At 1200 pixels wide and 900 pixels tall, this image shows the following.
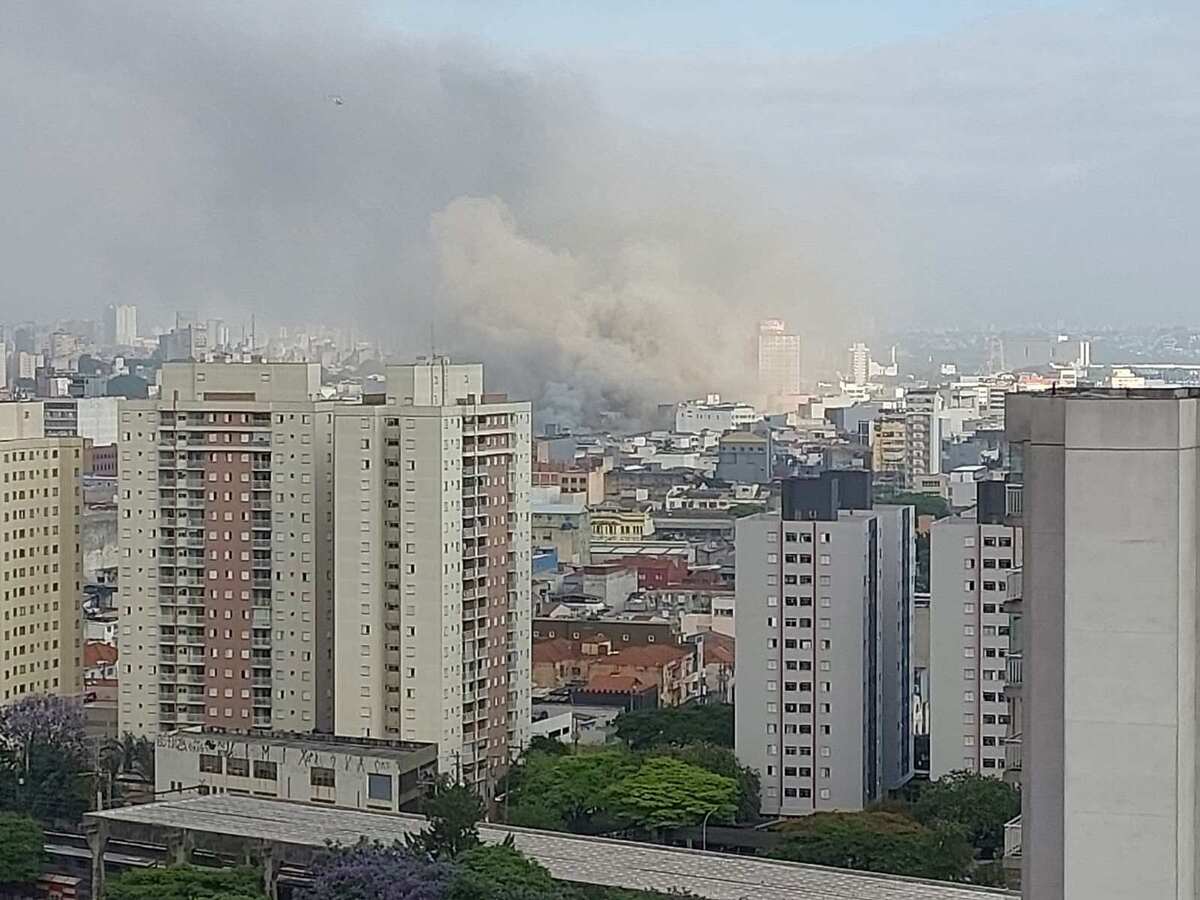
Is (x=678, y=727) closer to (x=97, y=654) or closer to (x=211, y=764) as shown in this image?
(x=211, y=764)

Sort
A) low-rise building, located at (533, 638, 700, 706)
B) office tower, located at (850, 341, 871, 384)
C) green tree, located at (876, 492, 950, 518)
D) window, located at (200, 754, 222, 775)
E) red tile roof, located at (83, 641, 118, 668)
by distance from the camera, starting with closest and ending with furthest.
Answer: window, located at (200, 754, 222, 775), red tile roof, located at (83, 641, 118, 668), low-rise building, located at (533, 638, 700, 706), green tree, located at (876, 492, 950, 518), office tower, located at (850, 341, 871, 384)

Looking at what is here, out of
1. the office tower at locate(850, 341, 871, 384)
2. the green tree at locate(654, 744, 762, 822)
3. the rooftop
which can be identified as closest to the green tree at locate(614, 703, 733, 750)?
the green tree at locate(654, 744, 762, 822)

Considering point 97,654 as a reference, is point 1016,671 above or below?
above

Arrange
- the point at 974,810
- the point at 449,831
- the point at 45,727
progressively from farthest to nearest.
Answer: the point at 45,727, the point at 974,810, the point at 449,831

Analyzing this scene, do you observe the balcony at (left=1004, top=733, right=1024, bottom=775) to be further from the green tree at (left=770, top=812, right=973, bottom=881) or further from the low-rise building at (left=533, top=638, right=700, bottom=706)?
the low-rise building at (left=533, top=638, right=700, bottom=706)

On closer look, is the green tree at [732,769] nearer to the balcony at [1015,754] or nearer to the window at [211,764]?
the window at [211,764]

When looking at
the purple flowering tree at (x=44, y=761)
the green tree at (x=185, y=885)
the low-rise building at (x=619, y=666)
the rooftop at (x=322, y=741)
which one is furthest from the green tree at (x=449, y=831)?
→ the low-rise building at (x=619, y=666)

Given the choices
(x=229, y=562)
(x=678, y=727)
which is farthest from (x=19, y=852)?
(x=678, y=727)
